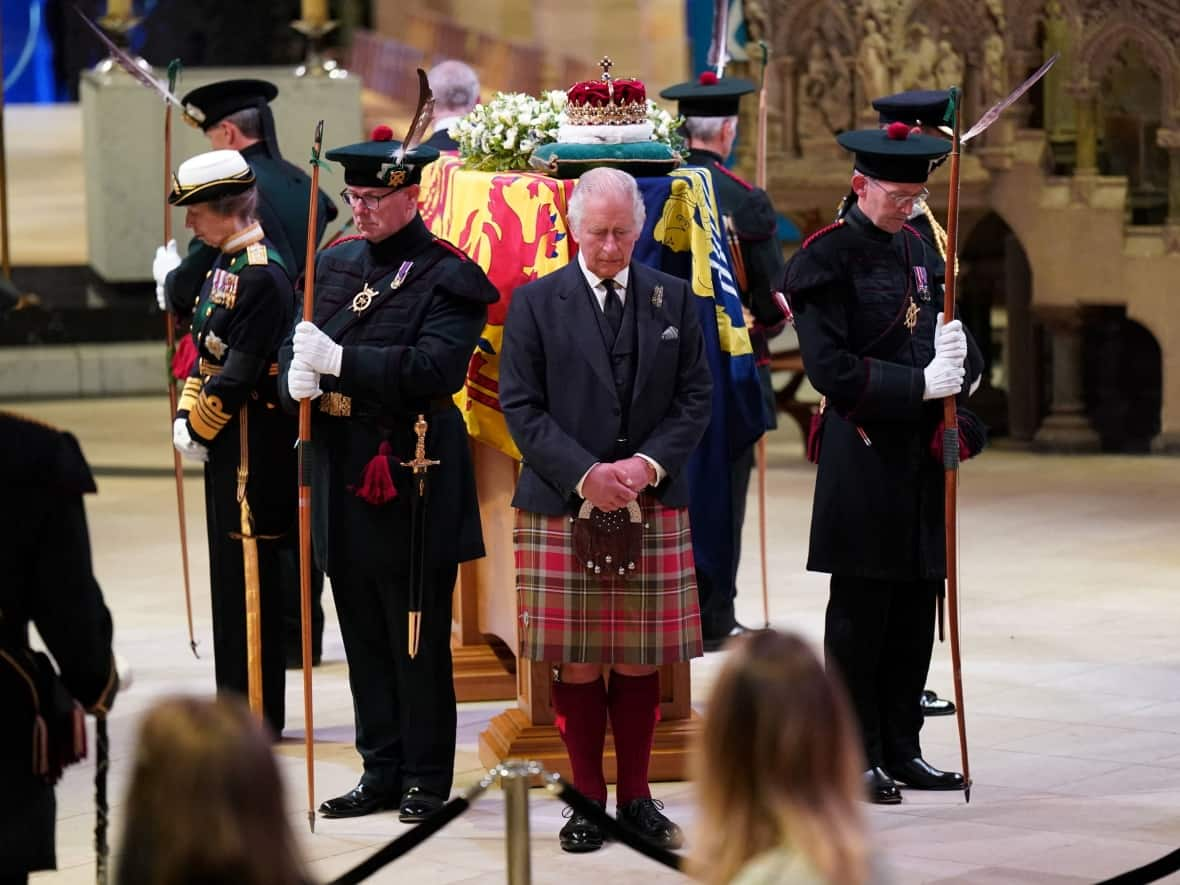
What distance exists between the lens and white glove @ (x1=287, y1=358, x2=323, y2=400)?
20.0ft

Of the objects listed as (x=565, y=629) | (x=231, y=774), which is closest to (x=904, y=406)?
(x=565, y=629)

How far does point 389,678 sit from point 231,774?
3.57 metres

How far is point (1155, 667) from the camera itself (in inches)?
314

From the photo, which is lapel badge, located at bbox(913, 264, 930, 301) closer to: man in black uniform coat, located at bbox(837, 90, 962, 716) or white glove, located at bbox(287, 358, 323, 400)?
man in black uniform coat, located at bbox(837, 90, 962, 716)

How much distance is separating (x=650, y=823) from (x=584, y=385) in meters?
1.08

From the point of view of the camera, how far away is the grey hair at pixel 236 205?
22.3ft

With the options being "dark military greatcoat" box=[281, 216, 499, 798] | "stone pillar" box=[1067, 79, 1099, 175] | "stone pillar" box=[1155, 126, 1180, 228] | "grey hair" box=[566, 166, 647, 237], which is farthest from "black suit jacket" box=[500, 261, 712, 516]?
"stone pillar" box=[1067, 79, 1099, 175]

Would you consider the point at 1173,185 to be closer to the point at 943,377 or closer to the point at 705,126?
the point at 705,126

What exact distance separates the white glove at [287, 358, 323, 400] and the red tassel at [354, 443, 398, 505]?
237 millimetres

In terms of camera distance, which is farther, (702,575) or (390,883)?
(702,575)

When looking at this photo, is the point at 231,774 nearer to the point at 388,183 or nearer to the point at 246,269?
the point at 388,183

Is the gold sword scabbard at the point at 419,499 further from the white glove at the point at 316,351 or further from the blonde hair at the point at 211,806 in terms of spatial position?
the blonde hair at the point at 211,806

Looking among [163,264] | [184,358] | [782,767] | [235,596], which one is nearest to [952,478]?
[235,596]

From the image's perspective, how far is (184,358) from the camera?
298 inches
